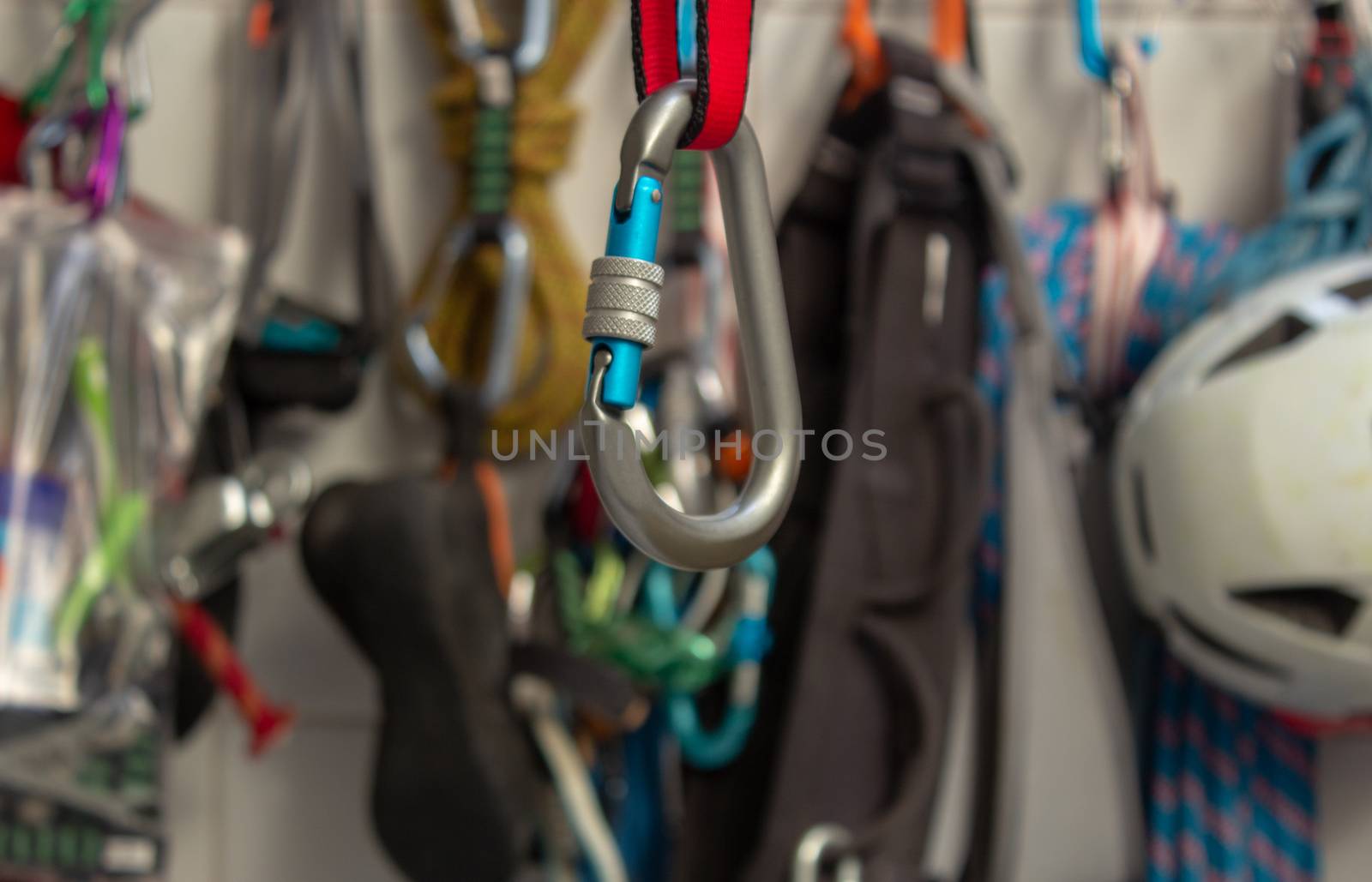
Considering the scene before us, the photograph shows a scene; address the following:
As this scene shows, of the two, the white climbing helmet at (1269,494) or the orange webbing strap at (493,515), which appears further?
the orange webbing strap at (493,515)

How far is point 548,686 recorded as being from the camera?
0.64m

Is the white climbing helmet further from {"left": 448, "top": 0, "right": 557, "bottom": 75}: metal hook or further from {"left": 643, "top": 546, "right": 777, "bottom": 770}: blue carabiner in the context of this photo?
{"left": 448, "top": 0, "right": 557, "bottom": 75}: metal hook

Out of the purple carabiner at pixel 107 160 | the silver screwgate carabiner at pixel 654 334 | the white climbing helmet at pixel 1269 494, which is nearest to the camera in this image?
the silver screwgate carabiner at pixel 654 334

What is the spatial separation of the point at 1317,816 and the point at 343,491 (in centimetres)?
66

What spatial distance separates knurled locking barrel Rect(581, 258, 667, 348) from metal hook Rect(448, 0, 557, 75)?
0.57 metres

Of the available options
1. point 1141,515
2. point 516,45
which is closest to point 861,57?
point 516,45

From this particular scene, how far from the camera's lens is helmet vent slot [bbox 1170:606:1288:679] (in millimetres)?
607

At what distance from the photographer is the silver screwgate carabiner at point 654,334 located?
0.64ft

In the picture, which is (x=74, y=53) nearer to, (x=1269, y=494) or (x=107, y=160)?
(x=107, y=160)

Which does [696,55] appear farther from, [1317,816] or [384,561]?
[1317,816]

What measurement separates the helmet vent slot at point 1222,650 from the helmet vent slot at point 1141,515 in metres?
0.04

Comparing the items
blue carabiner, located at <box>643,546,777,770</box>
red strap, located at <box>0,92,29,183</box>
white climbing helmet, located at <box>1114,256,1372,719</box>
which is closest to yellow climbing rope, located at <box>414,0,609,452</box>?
blue carabiner, located at <box>643,546,777,770</box>

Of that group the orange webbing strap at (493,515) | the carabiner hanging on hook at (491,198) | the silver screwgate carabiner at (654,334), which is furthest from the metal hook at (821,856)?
the silver screwgate carabiner at (654,334)

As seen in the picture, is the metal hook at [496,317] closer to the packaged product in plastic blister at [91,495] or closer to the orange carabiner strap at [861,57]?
the packaged product in plastic blister at [91,495]
